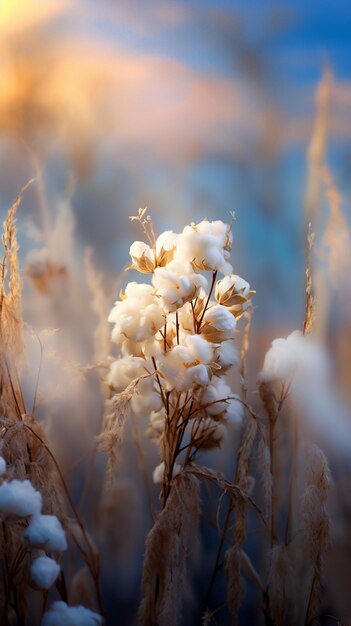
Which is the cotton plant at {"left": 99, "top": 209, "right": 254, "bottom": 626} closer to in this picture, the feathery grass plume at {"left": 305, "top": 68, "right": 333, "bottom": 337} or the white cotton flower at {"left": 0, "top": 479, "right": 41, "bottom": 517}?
the white cotton flower at {"left": 0, "top": 479, "right": 41, "bottom": 517}

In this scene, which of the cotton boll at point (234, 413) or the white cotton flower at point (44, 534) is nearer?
the white cotton flower at point (44, 534)

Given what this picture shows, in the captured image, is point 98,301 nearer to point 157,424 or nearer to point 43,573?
point 157,424

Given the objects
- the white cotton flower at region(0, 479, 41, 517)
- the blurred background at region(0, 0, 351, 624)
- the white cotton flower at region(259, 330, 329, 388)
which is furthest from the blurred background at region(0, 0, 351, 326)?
the white cotton flower at region(0, 479, 41, 517)

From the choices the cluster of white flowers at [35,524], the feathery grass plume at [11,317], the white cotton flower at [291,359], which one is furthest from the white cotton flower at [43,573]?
the white cotton flower at [291,359]

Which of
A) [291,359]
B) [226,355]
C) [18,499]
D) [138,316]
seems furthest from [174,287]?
[18,499]

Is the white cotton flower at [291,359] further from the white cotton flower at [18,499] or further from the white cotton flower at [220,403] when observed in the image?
the white cotton flower at [18,499]

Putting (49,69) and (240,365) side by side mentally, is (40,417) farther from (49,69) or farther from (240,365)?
(49,69)

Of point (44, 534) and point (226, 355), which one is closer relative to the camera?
point (44, 534)
